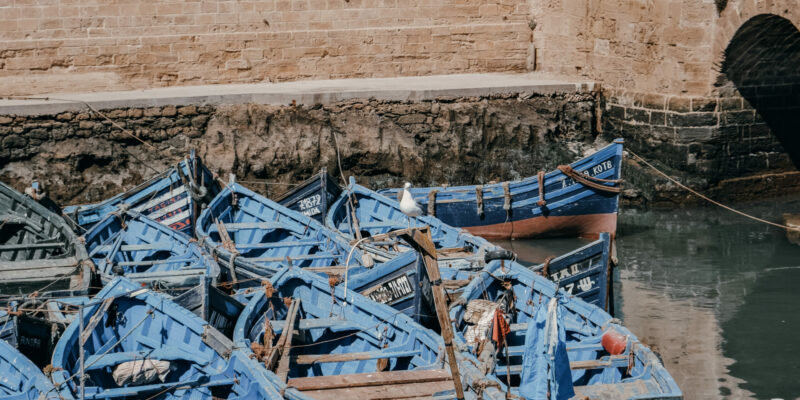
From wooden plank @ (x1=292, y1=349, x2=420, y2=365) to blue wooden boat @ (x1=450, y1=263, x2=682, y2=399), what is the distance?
554 mm

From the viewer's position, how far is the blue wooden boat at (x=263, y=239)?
41.7 feet

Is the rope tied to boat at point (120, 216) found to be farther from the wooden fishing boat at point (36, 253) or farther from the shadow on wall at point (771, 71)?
the shadow on wall at point (771, 71)

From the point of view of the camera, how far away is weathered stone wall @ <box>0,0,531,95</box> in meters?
20.5

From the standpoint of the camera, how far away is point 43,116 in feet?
62.8

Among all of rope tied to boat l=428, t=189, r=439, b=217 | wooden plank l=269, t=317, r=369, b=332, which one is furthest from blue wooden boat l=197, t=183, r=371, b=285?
rope tied to boat l=428, t=189, r=439, b=217

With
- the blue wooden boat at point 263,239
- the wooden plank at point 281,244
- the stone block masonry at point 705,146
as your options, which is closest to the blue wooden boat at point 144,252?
the blue wooden boat at point 263,239

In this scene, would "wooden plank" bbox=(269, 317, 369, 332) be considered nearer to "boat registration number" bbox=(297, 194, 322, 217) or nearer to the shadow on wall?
"boat registration number" bbox=(297, 194, 322, 217)

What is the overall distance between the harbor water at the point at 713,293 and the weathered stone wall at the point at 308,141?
255 cm

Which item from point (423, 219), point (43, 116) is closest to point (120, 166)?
point (43, 116)

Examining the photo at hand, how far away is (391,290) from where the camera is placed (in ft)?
A: 36.3

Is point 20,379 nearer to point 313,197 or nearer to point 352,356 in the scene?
point 352,356

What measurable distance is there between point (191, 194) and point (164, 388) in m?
6.67

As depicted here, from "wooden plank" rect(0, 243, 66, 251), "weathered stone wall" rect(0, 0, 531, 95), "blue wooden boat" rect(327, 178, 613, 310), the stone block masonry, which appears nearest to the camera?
"blue wooden boat" rect(327, 178, 613, 310)

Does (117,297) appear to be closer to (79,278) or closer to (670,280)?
(79,278)
